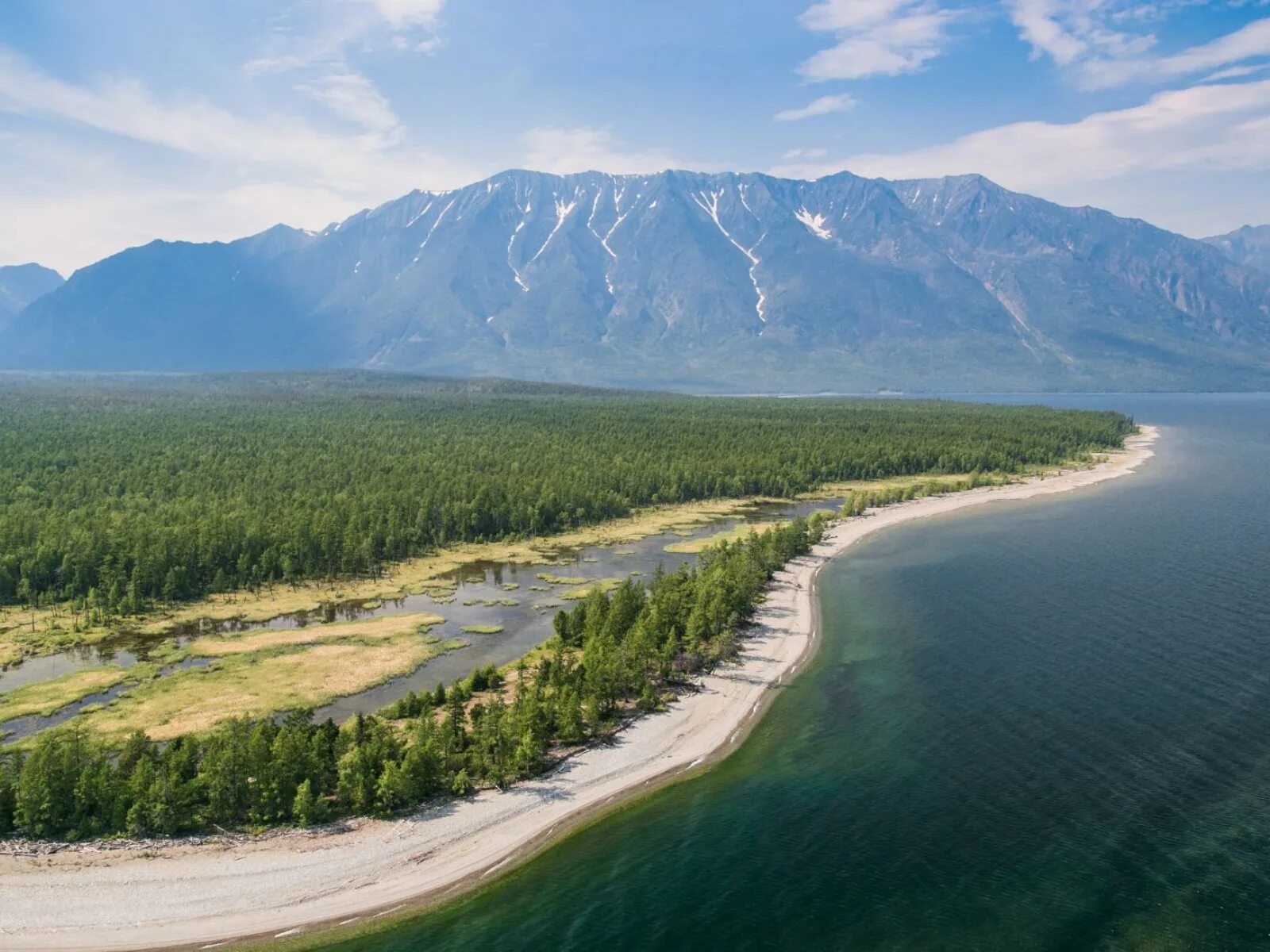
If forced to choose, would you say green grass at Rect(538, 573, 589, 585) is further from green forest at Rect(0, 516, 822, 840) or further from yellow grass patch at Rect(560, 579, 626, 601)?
green forest at Rect(0, 516, 822, 840)

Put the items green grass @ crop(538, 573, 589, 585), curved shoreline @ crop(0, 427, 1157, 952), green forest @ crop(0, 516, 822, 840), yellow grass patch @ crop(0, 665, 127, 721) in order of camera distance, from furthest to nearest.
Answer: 1. green grass @ crop(538, 573, 589, 585)
2. yellow grass patch @ crop(0, 665, 127, 721)
3. green forest @ crop(0, 516, 822, 840)
4. curved shoreline @ crop(0, 427, 1157, 952)

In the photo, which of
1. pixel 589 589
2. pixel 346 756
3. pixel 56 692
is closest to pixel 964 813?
pixel 346 756

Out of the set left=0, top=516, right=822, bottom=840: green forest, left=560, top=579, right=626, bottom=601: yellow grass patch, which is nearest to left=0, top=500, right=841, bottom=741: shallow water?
left=560, top=579, right=626, bottom=601: yellow grass patch

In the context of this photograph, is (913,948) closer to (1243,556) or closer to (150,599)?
(150,599)

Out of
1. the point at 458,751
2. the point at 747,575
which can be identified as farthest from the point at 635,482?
the point at 458,751

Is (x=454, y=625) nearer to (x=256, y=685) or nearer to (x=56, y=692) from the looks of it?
(x=256, y=685)
